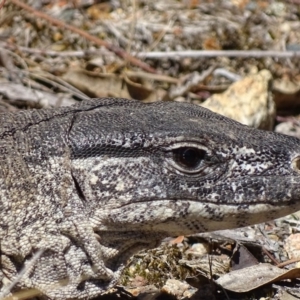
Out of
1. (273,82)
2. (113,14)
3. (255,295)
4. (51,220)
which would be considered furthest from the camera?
(113,14)

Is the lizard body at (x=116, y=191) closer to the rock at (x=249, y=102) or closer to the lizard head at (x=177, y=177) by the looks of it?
the lizard head at (x=177, y=177)

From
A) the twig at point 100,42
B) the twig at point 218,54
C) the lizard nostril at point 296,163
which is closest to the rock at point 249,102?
the twig at point 218,54

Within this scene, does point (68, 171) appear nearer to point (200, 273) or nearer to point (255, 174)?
point (255, 174)

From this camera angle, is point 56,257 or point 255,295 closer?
point 56,257

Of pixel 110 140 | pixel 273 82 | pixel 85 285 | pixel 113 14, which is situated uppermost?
pixel 113 14

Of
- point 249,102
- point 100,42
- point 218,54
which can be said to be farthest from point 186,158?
point 218,54

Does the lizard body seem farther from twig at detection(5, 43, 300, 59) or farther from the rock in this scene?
twig at detection(5, 43, 300, 59)

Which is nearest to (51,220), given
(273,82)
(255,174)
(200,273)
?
(255,174)

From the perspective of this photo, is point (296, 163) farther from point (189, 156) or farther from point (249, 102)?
point (249, 102)
